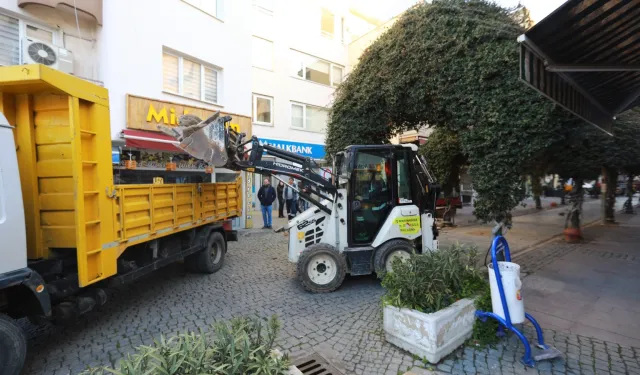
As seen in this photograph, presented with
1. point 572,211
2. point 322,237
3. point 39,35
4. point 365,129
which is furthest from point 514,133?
point 39,35

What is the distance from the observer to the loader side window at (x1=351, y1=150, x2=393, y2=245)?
5.17 meters

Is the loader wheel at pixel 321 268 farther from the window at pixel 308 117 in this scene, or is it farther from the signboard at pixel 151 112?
the window at pixel 308 117

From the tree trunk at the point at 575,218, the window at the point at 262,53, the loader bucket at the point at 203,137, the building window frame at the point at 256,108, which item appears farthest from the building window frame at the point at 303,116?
the loader bucket at the point at 203,137

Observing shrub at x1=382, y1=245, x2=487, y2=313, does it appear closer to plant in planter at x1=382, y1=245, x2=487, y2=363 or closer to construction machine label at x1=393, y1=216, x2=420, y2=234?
plant in planter at x1=382, y1=245, x2=487, y2=363

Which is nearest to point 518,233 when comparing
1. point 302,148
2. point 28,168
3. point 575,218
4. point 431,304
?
point 575,218

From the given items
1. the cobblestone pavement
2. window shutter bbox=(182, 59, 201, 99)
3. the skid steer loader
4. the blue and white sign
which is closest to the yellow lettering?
window shutter bbox=(182, 59, 201, 99)

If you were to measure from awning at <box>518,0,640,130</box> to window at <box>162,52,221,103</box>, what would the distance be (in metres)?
9.01

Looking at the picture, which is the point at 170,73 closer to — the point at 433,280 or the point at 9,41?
the point at 9,41

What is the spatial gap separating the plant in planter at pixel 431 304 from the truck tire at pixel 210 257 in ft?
12.2

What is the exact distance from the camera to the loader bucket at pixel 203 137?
4.31 m

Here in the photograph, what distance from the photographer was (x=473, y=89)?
4930 millimetres

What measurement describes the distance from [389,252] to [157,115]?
7379mm

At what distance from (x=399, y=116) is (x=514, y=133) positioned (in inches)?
91.8

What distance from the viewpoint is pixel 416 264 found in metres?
3.51
